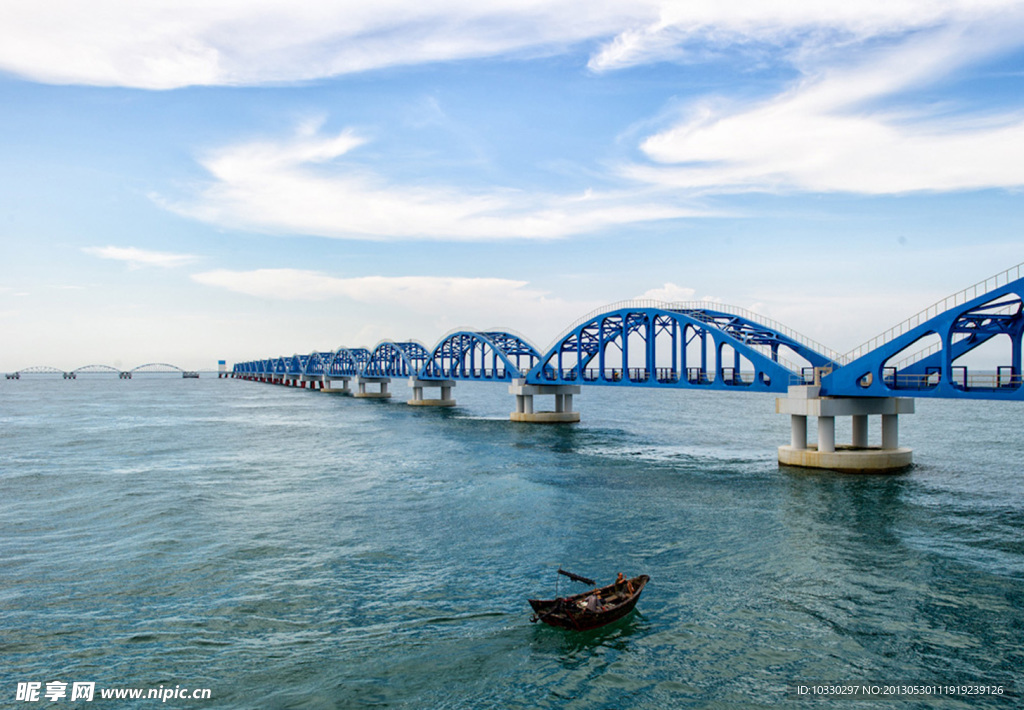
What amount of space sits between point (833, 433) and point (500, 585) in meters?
39.1

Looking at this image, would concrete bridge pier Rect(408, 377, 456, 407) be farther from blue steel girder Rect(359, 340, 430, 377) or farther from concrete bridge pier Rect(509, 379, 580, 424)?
concrete bridge pier Rect(509, 379, 580, 424)

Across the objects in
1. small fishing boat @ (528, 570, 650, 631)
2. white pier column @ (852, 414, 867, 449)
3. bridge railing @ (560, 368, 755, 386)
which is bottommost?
small fishing boat @ (528, 570, 650, 631)

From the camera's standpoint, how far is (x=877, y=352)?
171ft

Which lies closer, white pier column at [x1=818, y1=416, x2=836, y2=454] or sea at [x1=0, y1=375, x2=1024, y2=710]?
sea at [x1=0, y1=375, x2=1024, y2=710]

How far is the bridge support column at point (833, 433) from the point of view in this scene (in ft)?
182

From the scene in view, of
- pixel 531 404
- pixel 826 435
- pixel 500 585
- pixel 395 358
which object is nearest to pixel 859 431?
pixel 826 435

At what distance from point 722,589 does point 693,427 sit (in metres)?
85.1

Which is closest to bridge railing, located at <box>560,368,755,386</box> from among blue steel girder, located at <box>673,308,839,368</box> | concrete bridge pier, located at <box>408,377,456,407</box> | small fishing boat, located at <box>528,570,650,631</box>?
blue steel girder, located at <box>673,308,839,368</box>

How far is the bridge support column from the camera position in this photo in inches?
2185

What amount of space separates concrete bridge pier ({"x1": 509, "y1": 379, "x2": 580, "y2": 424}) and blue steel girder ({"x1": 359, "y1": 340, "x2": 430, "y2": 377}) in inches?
1909

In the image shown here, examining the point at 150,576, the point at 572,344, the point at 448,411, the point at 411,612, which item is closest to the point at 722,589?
the point at 411,612

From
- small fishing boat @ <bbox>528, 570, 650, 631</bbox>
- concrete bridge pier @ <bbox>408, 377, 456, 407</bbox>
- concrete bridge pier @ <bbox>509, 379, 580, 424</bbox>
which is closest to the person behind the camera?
small fishing boat @ <bbox>528, 570, 650, 631</bbox>

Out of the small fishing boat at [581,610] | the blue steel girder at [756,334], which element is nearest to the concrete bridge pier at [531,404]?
the blue steel girder at [756,334]

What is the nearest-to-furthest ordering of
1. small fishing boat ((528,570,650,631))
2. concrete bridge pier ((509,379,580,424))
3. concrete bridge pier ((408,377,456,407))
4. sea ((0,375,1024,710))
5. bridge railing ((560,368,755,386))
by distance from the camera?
sea ((0,375,1024,710)) → small fishing boat ((528,570,650,631)) → bridge railing ((560,368,755,386)) → concrete bridge pier ((509,379,580,424)) → concrete bridge pier ((408,377,456,407))
